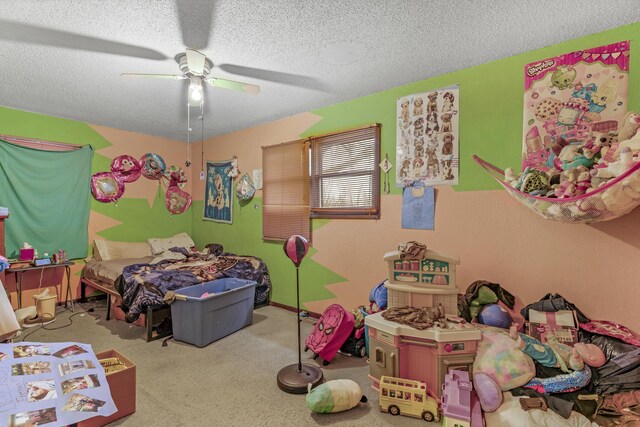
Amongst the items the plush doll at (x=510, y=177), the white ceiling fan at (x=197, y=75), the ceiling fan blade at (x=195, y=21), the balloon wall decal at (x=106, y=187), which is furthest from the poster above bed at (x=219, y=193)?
the plush doll at (x=510, y=177)

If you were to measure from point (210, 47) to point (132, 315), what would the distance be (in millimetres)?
2438

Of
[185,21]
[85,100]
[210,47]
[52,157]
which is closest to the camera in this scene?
[185,21]

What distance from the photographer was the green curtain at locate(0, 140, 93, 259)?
358 centimetres

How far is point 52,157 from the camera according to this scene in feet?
12.7

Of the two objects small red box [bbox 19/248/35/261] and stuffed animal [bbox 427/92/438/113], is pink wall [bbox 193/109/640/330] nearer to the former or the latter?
stuffed animal [bbox 427/92/438/113]

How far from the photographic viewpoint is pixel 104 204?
434 centimetres

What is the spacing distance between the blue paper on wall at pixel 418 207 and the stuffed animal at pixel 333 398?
1507 millimetres

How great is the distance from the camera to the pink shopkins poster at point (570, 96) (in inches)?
79.1

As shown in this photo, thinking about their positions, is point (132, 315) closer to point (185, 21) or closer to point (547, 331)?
point (185, 21)

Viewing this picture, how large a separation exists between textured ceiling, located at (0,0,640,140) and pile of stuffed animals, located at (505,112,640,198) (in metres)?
0.72

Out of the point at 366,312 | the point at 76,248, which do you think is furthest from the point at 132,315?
the point at 366,312

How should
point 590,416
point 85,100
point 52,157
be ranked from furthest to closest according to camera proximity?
1. point 52,157
2. point 85,100
3. point 590,416

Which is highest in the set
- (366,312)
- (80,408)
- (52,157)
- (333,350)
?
(52,157)

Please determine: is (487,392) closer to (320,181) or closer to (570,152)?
(570,152)
